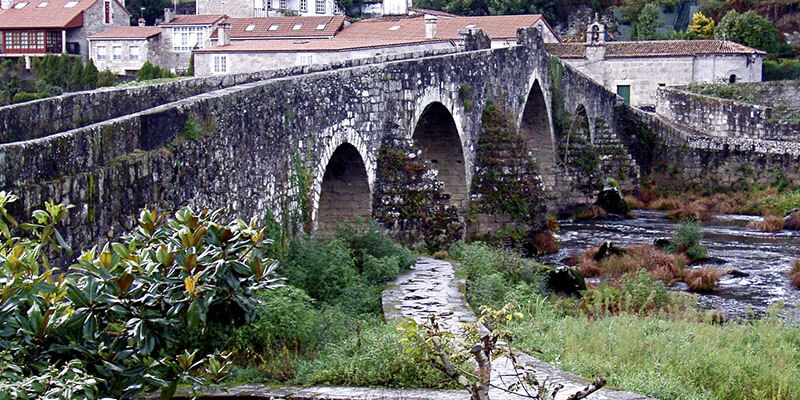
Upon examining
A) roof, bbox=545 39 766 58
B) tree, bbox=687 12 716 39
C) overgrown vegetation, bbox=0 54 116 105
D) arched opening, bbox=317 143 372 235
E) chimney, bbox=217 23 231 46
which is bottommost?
arched opening, bbox=317 143 372 235

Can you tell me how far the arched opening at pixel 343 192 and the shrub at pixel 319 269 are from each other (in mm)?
3160

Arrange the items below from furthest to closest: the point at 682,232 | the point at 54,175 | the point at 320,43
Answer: the point at 320,43 < the point at 682,232 < the point at 54,175

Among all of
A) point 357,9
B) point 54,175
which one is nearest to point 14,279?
point 54,175

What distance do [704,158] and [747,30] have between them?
48.0 feet

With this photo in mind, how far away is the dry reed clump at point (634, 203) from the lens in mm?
30172

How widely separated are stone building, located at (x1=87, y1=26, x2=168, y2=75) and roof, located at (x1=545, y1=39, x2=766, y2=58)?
1813cm

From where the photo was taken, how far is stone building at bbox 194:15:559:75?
121 feet

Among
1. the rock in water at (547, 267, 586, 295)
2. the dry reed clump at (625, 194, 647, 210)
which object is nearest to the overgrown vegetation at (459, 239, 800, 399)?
the rock in water at (547, 267, 586, 295)

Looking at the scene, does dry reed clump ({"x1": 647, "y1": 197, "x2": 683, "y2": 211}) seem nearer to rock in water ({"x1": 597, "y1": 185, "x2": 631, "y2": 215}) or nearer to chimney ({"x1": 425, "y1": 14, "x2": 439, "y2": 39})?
rock in water ({"x1": 597, "y1": 185, "x2": 631, "y2": 215})

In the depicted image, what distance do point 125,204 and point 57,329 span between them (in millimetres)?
2948

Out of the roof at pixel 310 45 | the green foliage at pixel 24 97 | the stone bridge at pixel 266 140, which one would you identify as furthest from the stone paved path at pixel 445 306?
the green foliage at pixel 24 97

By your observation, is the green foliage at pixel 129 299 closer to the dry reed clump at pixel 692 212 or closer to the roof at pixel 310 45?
the dry reed clump at pixel 692 212

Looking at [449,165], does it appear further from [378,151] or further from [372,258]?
[372,258]

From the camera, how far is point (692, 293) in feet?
59.0
